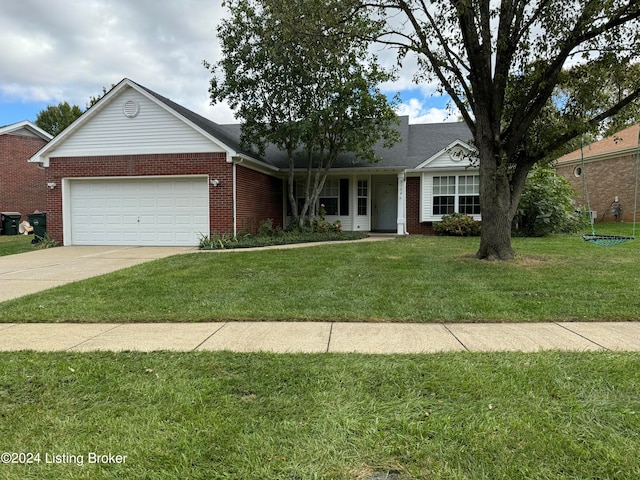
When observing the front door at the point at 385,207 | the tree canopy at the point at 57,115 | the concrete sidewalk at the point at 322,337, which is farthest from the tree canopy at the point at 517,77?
the tree canopy at the point at 57,115

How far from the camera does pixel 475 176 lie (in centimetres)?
1576

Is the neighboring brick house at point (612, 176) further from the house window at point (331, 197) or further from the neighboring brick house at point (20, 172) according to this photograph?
the neighboring brick house at point (20, 172)

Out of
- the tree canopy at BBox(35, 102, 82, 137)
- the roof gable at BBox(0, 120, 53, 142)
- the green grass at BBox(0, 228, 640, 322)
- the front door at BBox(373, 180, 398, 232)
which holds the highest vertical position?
the tree canopy at BBox(35, 102, 82, 137)

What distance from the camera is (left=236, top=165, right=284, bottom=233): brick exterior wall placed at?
43.5ft

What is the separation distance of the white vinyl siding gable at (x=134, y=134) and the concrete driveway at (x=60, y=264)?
3233mm

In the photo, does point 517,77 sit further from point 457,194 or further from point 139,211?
point 139,211

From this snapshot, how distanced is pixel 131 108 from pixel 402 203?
410 inches

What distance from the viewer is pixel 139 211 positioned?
13.4 metres

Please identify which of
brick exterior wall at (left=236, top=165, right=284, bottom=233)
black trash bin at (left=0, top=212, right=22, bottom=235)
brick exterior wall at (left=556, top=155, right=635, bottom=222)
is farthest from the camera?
brick exterior wall at (left=556, top=155, right=635, bottom=222)

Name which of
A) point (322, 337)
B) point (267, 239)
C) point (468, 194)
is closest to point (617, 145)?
point (468, 194)

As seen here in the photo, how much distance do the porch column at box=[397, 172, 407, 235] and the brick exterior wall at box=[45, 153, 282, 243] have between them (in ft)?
19.3

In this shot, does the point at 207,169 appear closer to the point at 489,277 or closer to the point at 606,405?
the point at 489,277

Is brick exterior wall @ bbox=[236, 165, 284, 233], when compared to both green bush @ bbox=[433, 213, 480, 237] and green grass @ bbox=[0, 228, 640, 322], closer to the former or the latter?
green grass @ bbox=[0, 228, 640, 322]

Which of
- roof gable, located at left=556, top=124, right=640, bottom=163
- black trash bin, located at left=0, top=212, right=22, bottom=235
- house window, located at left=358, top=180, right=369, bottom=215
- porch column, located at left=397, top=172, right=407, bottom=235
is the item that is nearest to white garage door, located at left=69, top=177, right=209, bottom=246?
house window, located at left=358, top=180, right=369, bottom=215
